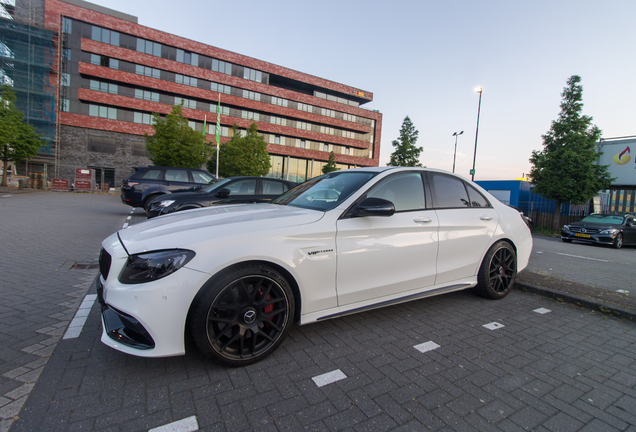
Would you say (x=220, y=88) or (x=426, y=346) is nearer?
(x=426, y=346)

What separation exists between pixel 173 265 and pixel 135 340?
1.82 feet

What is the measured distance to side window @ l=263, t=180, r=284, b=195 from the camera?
28.8ft

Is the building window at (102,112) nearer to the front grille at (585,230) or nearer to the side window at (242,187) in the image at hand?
the side window at (242,187)

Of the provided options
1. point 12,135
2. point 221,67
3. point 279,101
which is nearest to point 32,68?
point 12,135

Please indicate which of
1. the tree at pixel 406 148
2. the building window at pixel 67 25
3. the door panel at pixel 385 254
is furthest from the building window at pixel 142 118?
the door panel at pixel 385 254

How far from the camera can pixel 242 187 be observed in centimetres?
854

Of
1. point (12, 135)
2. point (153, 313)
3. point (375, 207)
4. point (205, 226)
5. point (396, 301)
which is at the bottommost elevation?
point (396, 301)

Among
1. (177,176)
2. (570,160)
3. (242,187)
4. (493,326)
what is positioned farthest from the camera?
(570,160)

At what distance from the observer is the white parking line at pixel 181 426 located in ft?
5.77

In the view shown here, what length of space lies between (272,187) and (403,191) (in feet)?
19.4

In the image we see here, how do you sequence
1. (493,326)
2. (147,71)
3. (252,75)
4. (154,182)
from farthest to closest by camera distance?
(252,75) → (147,71) → (154,182) → (493,326)

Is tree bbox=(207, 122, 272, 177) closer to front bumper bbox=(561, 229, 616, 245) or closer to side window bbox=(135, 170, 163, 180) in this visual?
side window bbox=(135, 170, 163, 180)

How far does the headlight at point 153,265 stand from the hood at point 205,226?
48mm

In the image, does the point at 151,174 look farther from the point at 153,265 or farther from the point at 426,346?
the point at 426,346
